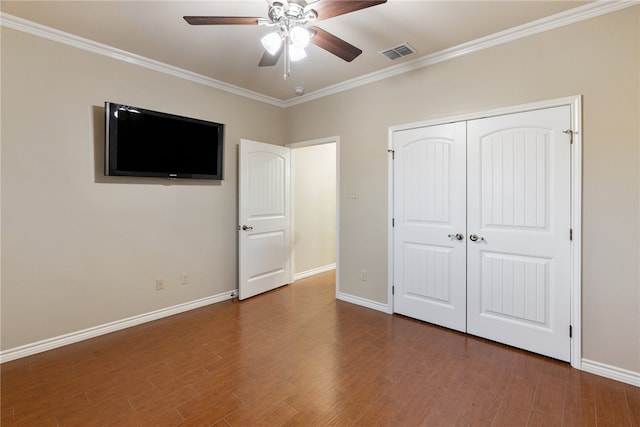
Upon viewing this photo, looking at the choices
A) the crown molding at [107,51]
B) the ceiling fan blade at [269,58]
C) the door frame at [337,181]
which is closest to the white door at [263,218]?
the door frame at [337,181]

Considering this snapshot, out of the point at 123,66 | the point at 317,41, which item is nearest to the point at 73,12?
the point at 123,66

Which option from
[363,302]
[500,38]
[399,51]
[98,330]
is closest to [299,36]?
[399,51]

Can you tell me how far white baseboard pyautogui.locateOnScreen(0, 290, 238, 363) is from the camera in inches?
98.2

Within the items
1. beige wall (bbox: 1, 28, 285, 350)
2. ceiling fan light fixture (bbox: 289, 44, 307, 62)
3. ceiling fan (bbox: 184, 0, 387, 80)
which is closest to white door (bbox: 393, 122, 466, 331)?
ceiling fan (bbox: 184, 0, 387, 80)

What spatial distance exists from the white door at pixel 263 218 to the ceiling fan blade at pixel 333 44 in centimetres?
198

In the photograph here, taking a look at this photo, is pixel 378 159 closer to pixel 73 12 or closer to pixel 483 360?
pixel 483 360

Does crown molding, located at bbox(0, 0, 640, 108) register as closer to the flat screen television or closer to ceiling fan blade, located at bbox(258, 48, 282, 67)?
the flat screen television

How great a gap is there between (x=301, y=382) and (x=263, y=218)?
7.60ft

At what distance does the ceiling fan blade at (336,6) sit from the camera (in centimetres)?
169

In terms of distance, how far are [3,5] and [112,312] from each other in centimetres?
264

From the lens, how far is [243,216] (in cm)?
386

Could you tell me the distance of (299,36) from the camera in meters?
1.89

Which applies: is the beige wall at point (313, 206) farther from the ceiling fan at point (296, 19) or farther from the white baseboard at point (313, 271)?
the ceiling fan at point (296, 19)

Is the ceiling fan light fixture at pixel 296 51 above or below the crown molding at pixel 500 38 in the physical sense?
below
